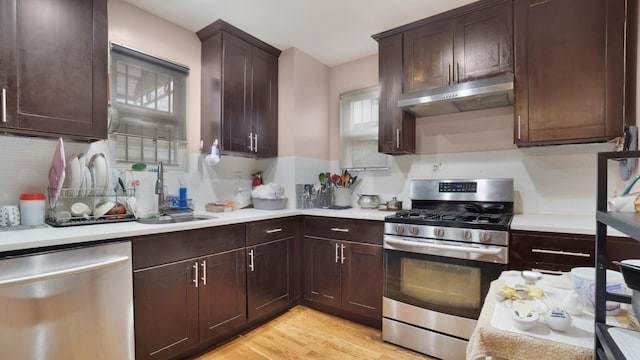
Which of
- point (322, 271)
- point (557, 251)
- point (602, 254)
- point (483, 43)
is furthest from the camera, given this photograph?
point (322, 271)

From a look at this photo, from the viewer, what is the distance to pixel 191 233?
188 centimetres

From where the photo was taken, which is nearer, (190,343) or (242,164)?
(190,343)

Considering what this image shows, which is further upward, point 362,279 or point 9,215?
point 9,215

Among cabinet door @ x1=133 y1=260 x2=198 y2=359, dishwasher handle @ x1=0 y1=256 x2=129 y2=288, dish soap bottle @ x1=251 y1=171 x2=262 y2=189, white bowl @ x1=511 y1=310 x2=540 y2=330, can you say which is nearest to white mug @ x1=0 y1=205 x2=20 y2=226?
dishwasher handle @ x1=0 y1=256 x2=129 y2=288

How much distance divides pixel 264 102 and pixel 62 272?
6.90ft

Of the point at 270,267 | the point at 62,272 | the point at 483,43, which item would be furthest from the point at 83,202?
the point at 483,43

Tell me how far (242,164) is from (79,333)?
6.28 feet

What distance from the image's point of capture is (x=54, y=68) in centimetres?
167

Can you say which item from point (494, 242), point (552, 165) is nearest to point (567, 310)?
point (494, 242)

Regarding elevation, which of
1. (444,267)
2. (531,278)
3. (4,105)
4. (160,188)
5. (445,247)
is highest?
(4,105)

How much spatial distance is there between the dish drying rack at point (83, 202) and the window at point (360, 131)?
2047mm

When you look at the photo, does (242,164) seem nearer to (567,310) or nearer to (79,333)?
(79,333)

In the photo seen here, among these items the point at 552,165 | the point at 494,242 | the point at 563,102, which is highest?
the point at 563,102

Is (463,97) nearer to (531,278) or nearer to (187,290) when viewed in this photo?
(531,278)
